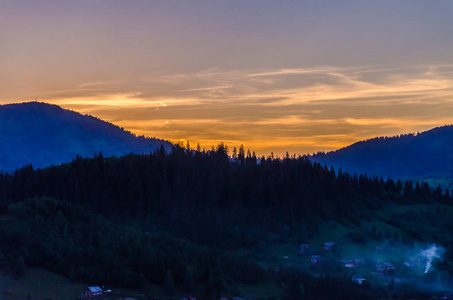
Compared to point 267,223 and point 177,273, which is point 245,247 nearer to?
point 267,223

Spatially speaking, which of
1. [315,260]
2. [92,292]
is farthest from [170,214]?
[92,292]

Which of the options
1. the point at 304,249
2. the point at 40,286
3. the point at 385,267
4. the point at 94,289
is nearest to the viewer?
the point at 40,286

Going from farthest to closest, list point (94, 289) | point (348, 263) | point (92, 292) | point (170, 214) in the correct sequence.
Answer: point (170, 214) < point (348, 263) < point (94, 289) < point (92, 292)

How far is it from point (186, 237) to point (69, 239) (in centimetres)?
3632

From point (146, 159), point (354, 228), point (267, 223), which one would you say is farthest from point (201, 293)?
point (146, 159)

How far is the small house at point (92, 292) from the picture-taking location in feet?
325

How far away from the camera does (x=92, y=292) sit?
3932 inches

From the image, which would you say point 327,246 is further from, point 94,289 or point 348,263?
point 94,289

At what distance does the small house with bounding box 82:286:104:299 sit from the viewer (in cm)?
9912

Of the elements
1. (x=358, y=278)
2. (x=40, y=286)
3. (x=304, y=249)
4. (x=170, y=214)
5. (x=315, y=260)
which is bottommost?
(x=358, y=278)

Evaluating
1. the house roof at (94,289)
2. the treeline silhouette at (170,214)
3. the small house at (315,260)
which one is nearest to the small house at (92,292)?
the house roof at (94,289)

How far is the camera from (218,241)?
487 ft

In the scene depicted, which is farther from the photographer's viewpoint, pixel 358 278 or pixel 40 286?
pixel 358 278

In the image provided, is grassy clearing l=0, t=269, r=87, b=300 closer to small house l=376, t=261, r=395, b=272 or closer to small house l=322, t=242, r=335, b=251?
small house l=322, t=242, r=335, b=251
